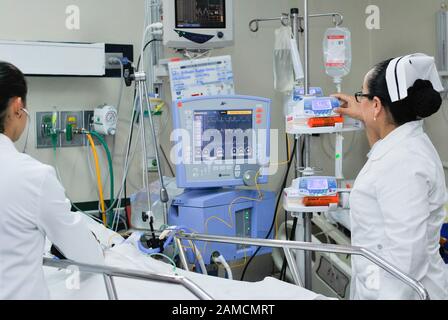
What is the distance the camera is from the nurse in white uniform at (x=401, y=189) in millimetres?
1646

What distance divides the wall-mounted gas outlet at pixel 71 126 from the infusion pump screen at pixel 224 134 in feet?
2.55

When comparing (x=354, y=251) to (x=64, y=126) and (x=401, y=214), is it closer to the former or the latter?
(x=401, y=214)

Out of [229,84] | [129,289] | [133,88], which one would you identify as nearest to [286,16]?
[229,84]

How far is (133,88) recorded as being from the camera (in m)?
3.15

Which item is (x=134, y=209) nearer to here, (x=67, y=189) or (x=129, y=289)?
(x=67, y=189)

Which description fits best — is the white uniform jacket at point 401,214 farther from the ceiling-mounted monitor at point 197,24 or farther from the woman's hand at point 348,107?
the ceiling-mounted monitor at point 197,24

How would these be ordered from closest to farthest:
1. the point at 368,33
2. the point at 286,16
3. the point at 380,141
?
1. the point at 380,141
2. the point at 286,16
3. the point at 368,33

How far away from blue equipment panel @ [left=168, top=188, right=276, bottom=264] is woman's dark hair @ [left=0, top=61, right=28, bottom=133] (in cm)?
113

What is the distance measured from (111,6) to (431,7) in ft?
6.67

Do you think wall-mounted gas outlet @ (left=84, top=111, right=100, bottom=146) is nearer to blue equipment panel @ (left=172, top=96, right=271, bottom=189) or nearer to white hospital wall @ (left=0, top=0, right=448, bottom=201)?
white hospital wall @ (left=0, top=0, right=448, bottom=201)

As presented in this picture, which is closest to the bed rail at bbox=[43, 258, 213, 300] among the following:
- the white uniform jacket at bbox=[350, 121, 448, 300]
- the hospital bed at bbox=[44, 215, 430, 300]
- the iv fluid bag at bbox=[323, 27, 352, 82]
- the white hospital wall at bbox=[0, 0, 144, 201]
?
the hospital bed at bbox=[44, 215, 430, 300]

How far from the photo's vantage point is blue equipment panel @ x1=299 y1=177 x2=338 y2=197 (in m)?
2.41

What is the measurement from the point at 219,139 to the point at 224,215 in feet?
1.26

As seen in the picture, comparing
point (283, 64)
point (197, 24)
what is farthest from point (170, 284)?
point (283, 64)
